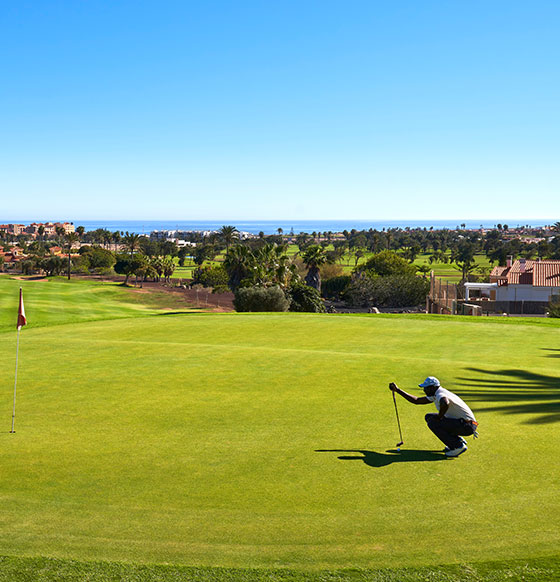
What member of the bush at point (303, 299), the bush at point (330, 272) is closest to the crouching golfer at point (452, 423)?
the bush at point (303, 299)

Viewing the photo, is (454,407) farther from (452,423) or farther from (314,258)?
(314,258)

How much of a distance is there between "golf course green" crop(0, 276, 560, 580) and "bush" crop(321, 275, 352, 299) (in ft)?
298

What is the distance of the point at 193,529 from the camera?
7.39m

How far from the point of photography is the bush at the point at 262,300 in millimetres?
51344

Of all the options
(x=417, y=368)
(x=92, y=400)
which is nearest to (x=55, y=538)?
(x=92, y=400)

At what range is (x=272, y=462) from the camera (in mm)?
9508

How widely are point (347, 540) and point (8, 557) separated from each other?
3712 mm

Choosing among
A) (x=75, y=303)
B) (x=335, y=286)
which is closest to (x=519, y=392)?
(x=75, y=303)

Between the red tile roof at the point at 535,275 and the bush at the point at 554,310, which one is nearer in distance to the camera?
the bush at the point at 554,310

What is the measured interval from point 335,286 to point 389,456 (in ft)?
337

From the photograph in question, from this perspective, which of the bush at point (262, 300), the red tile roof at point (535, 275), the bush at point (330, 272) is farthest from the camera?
the bush at point (330, 272)

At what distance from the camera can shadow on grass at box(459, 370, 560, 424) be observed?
41.2ft

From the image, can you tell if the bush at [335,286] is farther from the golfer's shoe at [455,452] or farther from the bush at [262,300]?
the golfer's shoe at [455,452]

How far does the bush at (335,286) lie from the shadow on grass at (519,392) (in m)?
92.5
